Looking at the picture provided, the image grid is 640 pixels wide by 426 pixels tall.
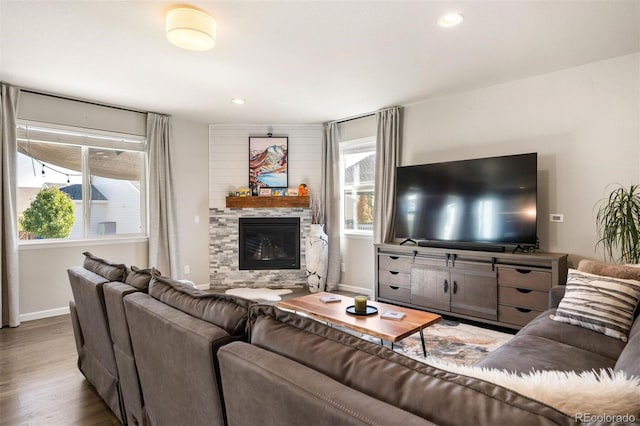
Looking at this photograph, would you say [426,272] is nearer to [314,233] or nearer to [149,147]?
[314,233]

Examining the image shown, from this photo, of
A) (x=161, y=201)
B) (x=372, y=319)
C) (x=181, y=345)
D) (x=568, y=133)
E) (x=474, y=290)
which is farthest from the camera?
(x=161, y=201)

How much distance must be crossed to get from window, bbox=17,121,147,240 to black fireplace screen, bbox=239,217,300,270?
1486 mm

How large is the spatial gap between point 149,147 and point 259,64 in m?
2.41

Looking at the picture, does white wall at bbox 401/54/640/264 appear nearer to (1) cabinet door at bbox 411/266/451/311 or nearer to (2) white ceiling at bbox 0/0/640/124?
(2) white ceiling at bbox 0/0/640/124

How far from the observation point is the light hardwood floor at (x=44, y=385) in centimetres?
204

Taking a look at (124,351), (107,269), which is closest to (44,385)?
(107,269)

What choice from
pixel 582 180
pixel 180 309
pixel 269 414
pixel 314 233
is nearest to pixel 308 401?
pixel 269 414

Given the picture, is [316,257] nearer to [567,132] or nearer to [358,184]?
[358,184]

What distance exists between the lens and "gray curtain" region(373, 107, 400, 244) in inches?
182

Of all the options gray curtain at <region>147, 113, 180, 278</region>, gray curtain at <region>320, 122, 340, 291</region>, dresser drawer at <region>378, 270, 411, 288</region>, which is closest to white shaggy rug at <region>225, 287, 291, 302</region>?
gray curtain at <region>320, 122, 340, 291</region>

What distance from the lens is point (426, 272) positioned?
12.9 feet

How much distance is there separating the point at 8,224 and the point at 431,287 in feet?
15.1

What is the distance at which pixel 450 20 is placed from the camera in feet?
8.13

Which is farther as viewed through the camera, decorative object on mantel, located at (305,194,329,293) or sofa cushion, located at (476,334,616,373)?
decorative object on mantel, located at (305,194,329,293)
